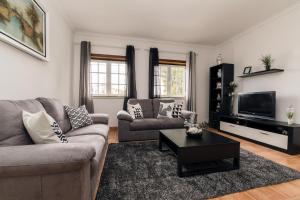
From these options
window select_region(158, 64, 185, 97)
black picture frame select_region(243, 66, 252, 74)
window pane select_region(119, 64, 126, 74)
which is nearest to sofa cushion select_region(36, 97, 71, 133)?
window pane select_region(119, 64, 126, 74)

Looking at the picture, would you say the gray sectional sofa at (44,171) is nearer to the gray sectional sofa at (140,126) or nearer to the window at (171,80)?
the gray sectional sofa at (140,126)

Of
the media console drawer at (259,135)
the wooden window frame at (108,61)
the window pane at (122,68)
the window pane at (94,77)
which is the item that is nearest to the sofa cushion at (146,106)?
the wooden window frame at (108,61)

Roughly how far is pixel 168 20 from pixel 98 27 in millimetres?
1688

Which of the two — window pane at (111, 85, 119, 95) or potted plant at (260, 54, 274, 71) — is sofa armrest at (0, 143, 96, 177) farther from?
potted plant at (260, 54, 274, 71)

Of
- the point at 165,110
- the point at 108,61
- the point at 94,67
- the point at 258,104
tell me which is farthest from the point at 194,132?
the point at 94,67

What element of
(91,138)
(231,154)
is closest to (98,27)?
(91,138)

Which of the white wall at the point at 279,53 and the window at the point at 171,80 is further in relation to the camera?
the window at the point at 171,80

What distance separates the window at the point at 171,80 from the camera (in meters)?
4.75

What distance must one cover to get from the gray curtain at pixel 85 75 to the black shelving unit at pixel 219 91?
11.1 ft

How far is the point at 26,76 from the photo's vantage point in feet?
6.37

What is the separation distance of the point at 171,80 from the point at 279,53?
2.58 m

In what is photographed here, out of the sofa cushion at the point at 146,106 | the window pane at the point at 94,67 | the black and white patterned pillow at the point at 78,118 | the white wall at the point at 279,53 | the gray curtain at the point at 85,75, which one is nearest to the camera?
the black and white patterned pillow at the point at 78,118

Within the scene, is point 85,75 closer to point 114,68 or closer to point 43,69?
point 114,68

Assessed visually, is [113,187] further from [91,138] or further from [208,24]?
[208,24]
